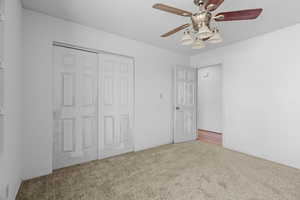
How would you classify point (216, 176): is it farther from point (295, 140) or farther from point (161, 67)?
point (161, 67)

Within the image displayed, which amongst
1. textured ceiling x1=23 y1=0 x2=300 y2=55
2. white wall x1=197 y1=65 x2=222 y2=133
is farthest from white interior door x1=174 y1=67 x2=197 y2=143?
white wall x1=197 y1=65 x2=222 y2=133

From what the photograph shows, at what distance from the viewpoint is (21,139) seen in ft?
6.63

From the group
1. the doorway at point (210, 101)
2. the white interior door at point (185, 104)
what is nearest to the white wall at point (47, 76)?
the white interior door at point (185, 104)

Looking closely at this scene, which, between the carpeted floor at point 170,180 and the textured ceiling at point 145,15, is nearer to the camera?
the carpeted floor at point 170,180

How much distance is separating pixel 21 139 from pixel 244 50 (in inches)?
175

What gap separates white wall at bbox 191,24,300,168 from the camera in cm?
254

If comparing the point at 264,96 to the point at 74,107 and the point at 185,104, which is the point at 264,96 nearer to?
the point at 185,104

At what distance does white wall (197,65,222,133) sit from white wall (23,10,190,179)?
9.34 feet

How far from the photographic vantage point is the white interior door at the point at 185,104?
3910mm

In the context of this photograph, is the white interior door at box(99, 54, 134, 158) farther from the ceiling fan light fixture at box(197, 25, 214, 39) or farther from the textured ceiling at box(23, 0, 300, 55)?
the ceiling fan light fixture at box(197, 25, 214, 39)

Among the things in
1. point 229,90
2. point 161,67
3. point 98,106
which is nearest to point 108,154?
point 98,106

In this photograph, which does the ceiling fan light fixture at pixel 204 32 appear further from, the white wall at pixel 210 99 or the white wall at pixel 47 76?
the white wall at pixel 210 99

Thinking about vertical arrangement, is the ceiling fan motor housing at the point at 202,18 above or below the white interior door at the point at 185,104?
above

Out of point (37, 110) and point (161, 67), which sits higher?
point (161, 67)
